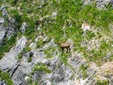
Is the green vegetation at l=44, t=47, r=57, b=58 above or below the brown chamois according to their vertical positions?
below

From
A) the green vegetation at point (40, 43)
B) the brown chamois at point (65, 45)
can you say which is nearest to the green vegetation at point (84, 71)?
the brown chamois at point (65, 45)

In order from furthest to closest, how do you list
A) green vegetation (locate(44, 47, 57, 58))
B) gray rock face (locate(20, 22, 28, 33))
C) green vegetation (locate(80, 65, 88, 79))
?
gray rock face (locate(20, 22, 28, 33)), green vegetation (locate(44, 47, 57, 58)), green vegetation (locate(80, 65, 88, 79))

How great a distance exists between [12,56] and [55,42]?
4.63 meters

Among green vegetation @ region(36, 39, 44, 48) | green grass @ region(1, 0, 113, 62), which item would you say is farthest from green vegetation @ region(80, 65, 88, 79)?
green vegetation @ region(36, 39, 44, 48)

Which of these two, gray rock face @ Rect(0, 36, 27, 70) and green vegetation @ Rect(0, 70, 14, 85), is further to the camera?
gray rock face @ Rect(0, 36, 27, 70)

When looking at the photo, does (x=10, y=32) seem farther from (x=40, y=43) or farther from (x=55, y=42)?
(x=55, y=42)

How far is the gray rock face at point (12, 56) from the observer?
93.2ft

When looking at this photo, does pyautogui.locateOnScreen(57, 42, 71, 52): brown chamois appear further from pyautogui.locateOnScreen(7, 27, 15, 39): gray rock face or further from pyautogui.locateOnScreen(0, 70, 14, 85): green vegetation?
pyautogui.locateOnScreen(7, 27, 15, 39): gray rock face

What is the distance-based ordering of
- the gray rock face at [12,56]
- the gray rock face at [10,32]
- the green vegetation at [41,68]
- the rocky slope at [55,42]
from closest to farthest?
1. the rocky slope at [55,42]
2. the green vegetation at [41,68]
3. the gray rock face at [12,56]
4. the gray rock face at [10,32]

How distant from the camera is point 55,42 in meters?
27.2

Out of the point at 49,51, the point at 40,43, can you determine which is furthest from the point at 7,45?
the point at 49,51

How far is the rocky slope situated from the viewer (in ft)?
77.8

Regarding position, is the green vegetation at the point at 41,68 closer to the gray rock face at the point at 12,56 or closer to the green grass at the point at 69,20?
the green grass at the point at 69,20

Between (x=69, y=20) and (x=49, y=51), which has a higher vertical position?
(x=69, y=20)
